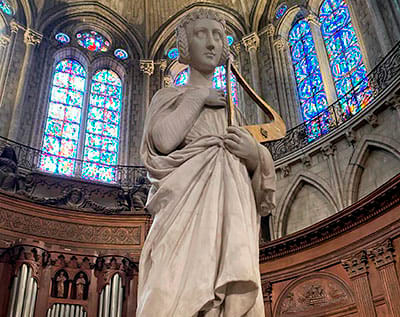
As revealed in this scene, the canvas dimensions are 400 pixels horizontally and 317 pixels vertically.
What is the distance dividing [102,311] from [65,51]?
8.38 meters

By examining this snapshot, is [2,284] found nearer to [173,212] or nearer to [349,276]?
[349,276]

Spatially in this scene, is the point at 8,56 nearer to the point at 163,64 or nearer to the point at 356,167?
the point at 163,64

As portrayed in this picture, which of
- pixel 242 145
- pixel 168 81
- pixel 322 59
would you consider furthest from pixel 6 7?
pixel 242 145

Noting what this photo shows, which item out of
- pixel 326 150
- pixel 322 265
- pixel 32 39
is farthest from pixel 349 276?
pixel 32 39

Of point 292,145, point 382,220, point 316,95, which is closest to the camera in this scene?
point 382,220

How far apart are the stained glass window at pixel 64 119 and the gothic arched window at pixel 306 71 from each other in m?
6.27

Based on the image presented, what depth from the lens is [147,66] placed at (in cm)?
1459

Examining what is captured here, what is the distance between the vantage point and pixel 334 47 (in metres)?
11.9

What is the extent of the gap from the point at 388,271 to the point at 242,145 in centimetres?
630

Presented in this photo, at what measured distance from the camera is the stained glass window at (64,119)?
474 inches

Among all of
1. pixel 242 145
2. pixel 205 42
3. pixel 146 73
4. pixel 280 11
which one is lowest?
pixel 242 145

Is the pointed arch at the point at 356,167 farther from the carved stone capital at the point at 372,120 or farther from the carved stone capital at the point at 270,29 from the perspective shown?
the carved stone capital at the point at 270,29

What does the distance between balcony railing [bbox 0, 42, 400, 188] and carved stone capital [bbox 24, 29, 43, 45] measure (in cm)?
342

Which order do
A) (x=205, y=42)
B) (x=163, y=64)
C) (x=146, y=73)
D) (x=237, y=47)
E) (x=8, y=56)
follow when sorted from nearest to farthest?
(x=205, y=42), (x=8, y=56), (x=237, y=47), (x=146, y=73), (x=163, y=64)
